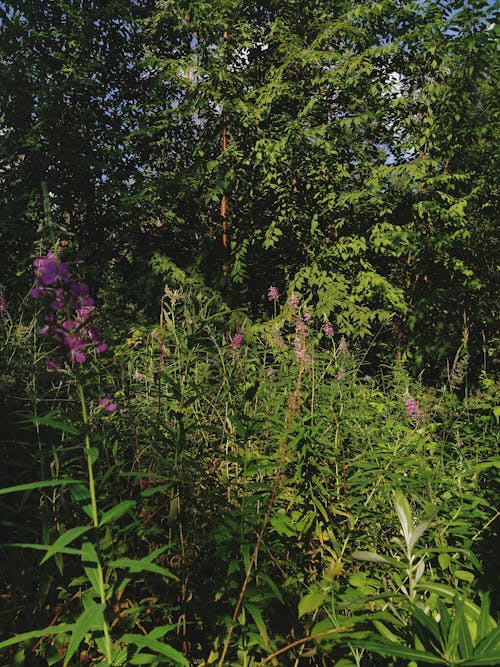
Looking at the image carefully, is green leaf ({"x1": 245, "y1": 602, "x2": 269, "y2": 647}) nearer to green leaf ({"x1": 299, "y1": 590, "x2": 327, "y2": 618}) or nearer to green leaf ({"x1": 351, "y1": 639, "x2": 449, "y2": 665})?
green leaf ({"x1": 299, "y1": 590, "x2": 327, "y2": 618})

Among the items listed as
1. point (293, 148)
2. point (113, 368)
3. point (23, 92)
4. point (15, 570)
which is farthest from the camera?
point (23, 92)

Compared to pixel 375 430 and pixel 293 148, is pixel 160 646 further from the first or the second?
pixel 293 148

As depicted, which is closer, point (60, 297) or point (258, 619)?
point (60, 297)

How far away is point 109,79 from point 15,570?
7.83 meters

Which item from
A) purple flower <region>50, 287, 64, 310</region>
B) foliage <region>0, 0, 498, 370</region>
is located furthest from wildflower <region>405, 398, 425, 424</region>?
purple flower <region>50, 287, 64, 310</region>

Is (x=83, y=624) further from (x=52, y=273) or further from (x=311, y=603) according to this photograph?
(x=52, y=273)

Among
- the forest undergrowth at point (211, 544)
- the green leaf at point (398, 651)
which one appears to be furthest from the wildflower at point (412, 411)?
the green leaf at point (398, 651)

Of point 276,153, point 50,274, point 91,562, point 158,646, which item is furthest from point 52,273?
point 276,153

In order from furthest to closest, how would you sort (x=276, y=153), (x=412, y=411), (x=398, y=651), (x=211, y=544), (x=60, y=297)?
(x=276, y=153), (x=412, y=411), (x=211, y=544), (x=60, y=297), (x=398, y=651)

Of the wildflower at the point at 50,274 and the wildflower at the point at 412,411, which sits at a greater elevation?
the wildflower at the point at 50,274

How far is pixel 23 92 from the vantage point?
6539mm

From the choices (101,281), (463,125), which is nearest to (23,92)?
(101,281)

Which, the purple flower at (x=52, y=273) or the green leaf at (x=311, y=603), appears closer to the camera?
the purple flower at (x=52, y=273)

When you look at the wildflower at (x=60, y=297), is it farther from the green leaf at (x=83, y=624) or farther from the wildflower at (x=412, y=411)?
the wildflower at (x=412, y=411)
